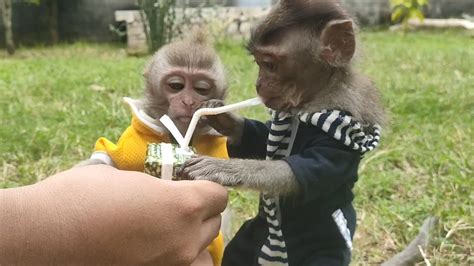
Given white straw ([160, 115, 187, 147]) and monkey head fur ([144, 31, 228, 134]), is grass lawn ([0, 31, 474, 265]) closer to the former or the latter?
monkey head fur ([144, 31, 228, 134])

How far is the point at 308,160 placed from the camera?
2188mm

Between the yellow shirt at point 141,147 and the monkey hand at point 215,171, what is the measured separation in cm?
43

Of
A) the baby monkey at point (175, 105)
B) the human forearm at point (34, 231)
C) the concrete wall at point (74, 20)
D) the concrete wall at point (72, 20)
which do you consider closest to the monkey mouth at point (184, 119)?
the baby monkey at point (175, 105)

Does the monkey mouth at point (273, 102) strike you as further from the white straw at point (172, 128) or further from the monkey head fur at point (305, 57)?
the white straw at point (172, 128)

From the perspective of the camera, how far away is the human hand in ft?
5.90

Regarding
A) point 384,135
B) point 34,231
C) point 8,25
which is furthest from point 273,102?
point 8,25

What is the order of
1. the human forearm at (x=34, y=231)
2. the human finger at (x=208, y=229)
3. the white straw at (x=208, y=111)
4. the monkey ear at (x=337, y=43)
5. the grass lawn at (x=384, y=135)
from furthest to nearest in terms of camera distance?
1. the grass lawn at (x=384, y=135)
2. the white straw at (x=208, y=111)
3. the monkey ear at (x=337, y=43)
4. the human finger at (x=208, y=229)
5. the human forearm at (x=34, y=231)

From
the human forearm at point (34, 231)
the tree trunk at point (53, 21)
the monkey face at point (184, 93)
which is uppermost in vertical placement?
the monkey face at point (184, 93)

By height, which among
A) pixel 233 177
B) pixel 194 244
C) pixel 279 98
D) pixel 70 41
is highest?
pixel 279 98

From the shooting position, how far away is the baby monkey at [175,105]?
2590 millimetres

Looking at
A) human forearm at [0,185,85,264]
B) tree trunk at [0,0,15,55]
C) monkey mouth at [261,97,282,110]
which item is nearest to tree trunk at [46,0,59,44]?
tree trunk at [0,0,15,55]

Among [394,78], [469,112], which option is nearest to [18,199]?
[469,112]

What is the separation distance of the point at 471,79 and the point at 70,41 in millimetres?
8188

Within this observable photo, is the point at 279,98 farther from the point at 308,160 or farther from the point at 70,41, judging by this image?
the point at 70,41
